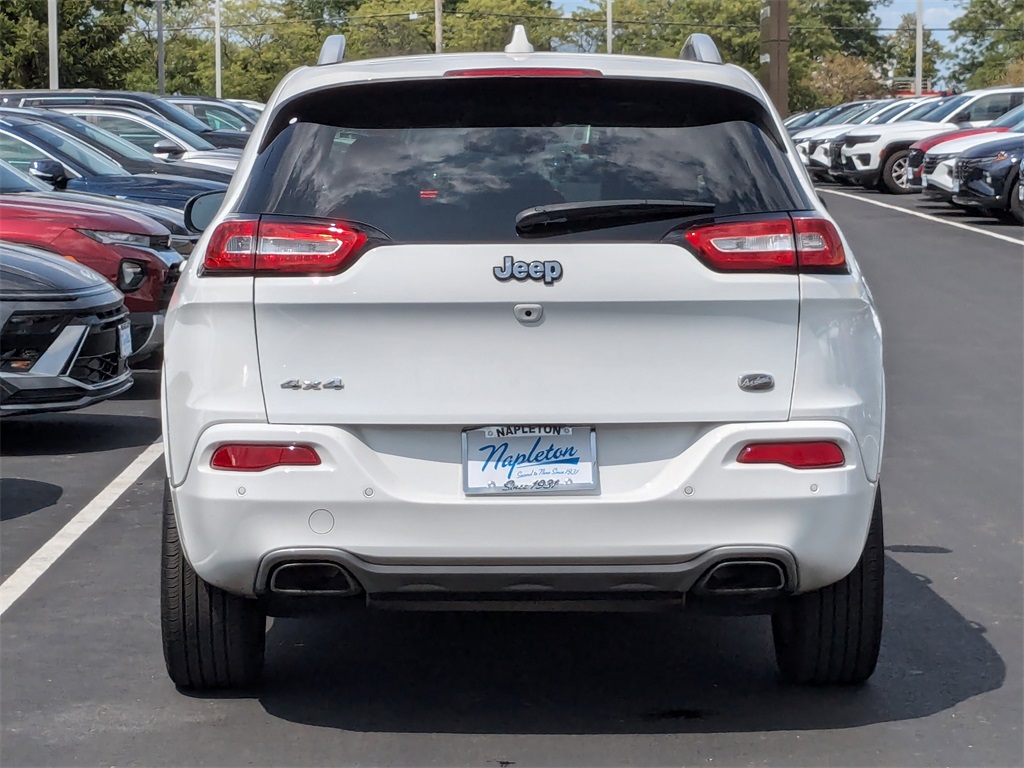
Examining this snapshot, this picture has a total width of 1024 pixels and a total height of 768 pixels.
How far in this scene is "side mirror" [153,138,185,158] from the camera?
64.1 feet

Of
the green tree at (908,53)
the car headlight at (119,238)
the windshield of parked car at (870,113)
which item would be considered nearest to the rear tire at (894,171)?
the windshield of parked car at (870,113)

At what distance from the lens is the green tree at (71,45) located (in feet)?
206

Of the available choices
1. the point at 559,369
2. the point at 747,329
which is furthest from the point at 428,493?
the point at 747,329

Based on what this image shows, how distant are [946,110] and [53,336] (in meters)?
27.1

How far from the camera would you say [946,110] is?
3309 cm

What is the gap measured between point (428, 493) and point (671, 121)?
115 centimetres

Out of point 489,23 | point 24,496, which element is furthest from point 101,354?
point 489,23

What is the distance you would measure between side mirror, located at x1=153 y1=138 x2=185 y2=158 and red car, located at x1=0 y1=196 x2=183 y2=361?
8.69 metres

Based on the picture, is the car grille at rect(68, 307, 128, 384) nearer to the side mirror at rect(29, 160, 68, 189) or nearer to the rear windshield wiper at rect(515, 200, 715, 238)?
the side mirror at rect(29, 160, 68, 189)

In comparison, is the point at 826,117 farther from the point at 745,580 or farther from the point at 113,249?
the point at 745,580

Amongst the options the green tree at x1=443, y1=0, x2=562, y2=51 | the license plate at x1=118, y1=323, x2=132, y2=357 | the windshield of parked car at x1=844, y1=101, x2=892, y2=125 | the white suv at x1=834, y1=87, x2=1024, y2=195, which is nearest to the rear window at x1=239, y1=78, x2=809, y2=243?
the license plate at x1=118, y1=323, x2=132, y2=357

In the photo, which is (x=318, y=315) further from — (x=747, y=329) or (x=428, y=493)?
(x=747, y=329)

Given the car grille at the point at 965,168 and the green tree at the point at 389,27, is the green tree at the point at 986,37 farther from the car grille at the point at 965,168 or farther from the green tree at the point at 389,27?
the car grille at the point at 965,168

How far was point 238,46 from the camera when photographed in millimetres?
121312
